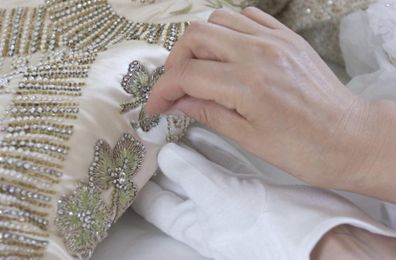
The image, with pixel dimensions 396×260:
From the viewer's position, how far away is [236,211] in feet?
1.58

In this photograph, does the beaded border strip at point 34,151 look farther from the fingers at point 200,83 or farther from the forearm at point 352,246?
the forearm at point 352,246

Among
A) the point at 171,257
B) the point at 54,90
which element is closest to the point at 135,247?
the point at 171,257

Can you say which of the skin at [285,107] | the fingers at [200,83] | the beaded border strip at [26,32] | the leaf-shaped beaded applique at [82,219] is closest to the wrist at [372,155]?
A: the skin at [285,107]

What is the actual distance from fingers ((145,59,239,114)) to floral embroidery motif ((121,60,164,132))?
6cm

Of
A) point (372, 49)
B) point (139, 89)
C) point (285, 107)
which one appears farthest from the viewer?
point (372, 49)

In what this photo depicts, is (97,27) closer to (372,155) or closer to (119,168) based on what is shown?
(119,168)

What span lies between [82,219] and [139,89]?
148 mm

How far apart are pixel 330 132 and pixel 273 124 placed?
5 cm

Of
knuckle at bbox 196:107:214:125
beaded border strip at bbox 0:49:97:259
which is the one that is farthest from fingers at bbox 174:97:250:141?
beaded border strip at bbox 0:49:97:259

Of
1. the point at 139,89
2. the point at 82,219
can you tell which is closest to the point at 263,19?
the point at 139,89

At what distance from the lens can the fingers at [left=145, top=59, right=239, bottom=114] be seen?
1.43 ft

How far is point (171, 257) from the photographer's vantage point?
0.51 meters

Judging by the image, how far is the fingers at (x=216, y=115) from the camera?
0.45 metres

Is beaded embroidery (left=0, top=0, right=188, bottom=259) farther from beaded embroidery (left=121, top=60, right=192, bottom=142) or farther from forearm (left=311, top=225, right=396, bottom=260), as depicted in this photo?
forearm (left=311, top=225, right=396, bottom=260)
